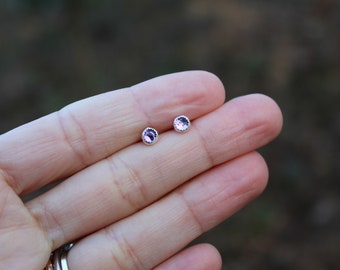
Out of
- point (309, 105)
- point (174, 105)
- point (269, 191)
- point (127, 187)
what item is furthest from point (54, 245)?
point (309, 105)

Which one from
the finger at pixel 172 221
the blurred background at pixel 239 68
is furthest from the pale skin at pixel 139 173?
the blurred background at pixel 239 68

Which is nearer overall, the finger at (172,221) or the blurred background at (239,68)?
the finger at (172,221)

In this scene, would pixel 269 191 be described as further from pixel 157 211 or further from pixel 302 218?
pixel 157 211

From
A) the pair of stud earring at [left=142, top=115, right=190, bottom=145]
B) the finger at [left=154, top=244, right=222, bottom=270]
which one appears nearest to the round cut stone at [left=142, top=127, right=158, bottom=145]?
the pair of stud earring at [left=142, top=115, right=190, bottom=145]

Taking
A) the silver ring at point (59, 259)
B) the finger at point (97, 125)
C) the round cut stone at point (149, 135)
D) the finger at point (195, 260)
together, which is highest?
the finger at point (97, 125)

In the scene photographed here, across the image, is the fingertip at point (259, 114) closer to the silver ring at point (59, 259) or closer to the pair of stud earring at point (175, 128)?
the pair of stud earring at point (175, 128)

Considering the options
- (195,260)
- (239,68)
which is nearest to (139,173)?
(195,260)

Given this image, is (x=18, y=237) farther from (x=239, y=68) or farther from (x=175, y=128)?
(x=239, y=68)

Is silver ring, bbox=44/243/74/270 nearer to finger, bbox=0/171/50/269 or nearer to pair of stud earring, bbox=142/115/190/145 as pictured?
finger, bbox=0/171/50/269
